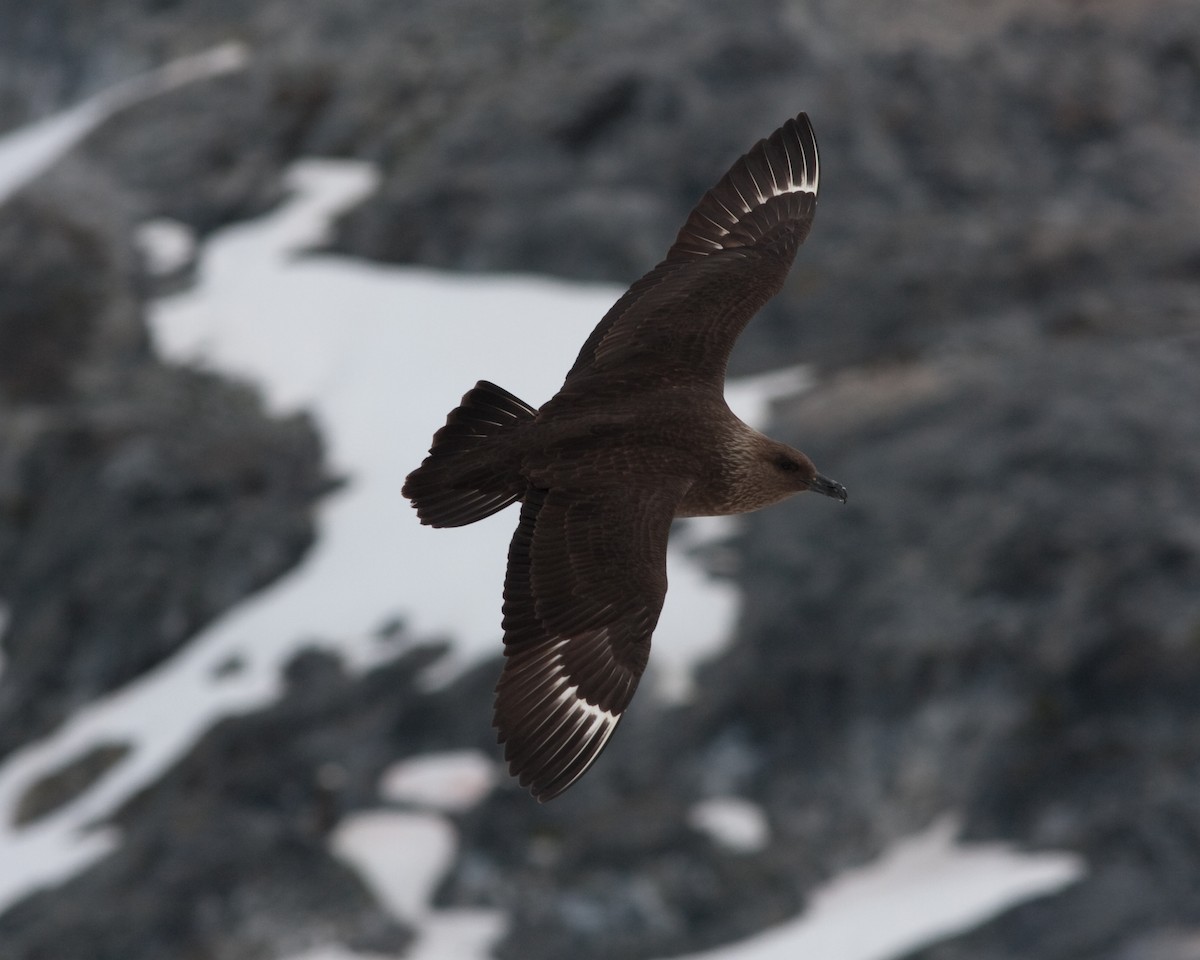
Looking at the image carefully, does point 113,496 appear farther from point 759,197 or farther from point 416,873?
point 759,197

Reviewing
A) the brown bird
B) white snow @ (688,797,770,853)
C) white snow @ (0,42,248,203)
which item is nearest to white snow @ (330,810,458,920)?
white snow @ (688,797,770,853)

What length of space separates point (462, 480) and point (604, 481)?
2.27 feet

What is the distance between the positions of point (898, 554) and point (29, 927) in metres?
13.3

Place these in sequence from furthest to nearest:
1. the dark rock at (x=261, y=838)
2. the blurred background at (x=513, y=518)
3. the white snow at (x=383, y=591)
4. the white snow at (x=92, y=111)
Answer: the white snow at (x=92, y=111) → the blurred background at (x=513, y=518) → the dark rock at (x=261, y=838) → the white snow at (x=383, y=591)

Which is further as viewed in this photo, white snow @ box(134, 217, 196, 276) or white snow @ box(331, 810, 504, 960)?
white snow @ box(134, 217, 196, 276)

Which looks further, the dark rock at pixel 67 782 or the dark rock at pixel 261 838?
the dark rock at pixel 67 782

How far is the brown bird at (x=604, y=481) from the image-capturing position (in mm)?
7746

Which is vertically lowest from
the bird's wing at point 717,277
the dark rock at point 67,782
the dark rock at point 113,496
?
the bird's wing at point 717,277

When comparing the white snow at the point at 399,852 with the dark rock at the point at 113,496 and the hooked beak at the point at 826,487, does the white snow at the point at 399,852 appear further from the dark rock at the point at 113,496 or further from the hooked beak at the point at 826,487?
the hooked beak at the point at 826,487

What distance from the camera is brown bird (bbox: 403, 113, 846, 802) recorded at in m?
7.75

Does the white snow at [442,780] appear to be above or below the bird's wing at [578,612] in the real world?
above

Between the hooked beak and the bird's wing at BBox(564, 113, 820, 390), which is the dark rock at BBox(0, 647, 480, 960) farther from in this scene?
the hooked beak

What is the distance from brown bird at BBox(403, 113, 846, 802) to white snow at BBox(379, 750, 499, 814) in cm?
1551

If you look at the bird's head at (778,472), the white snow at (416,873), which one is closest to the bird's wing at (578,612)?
the bird's head at (778,472)
